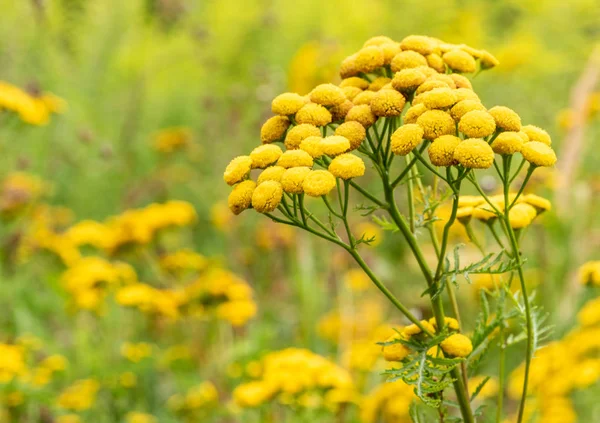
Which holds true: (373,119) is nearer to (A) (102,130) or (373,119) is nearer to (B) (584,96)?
(B) (584,96)

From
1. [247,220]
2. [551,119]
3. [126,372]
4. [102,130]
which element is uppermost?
[102,130]

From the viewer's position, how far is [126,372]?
2.99 m

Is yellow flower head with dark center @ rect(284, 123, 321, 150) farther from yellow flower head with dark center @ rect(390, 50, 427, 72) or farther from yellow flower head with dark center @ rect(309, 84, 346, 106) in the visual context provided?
yellow flower head with dark center @ rect(390, 50, 427, 72)

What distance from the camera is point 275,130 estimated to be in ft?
4.50

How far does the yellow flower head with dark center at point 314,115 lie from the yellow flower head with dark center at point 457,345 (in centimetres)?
42

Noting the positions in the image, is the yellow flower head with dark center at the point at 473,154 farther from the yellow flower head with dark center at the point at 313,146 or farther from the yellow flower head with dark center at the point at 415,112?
the yellow flower head with dark center at the point at 313,146

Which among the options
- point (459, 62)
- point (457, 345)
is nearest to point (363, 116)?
point (459, 62)

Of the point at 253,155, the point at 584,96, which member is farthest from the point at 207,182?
the point at 253,155

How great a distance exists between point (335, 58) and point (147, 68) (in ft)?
7.63

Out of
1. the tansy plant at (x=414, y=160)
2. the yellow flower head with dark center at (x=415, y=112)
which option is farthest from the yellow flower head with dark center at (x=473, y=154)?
the yellow flower head with dark center at (x=415, y=112)

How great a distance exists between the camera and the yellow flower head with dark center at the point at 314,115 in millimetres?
1290

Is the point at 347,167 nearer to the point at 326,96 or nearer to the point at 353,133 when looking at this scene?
the point at 353,133

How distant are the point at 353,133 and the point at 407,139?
0.11 metres

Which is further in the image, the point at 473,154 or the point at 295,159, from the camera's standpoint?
the point at 295,159
